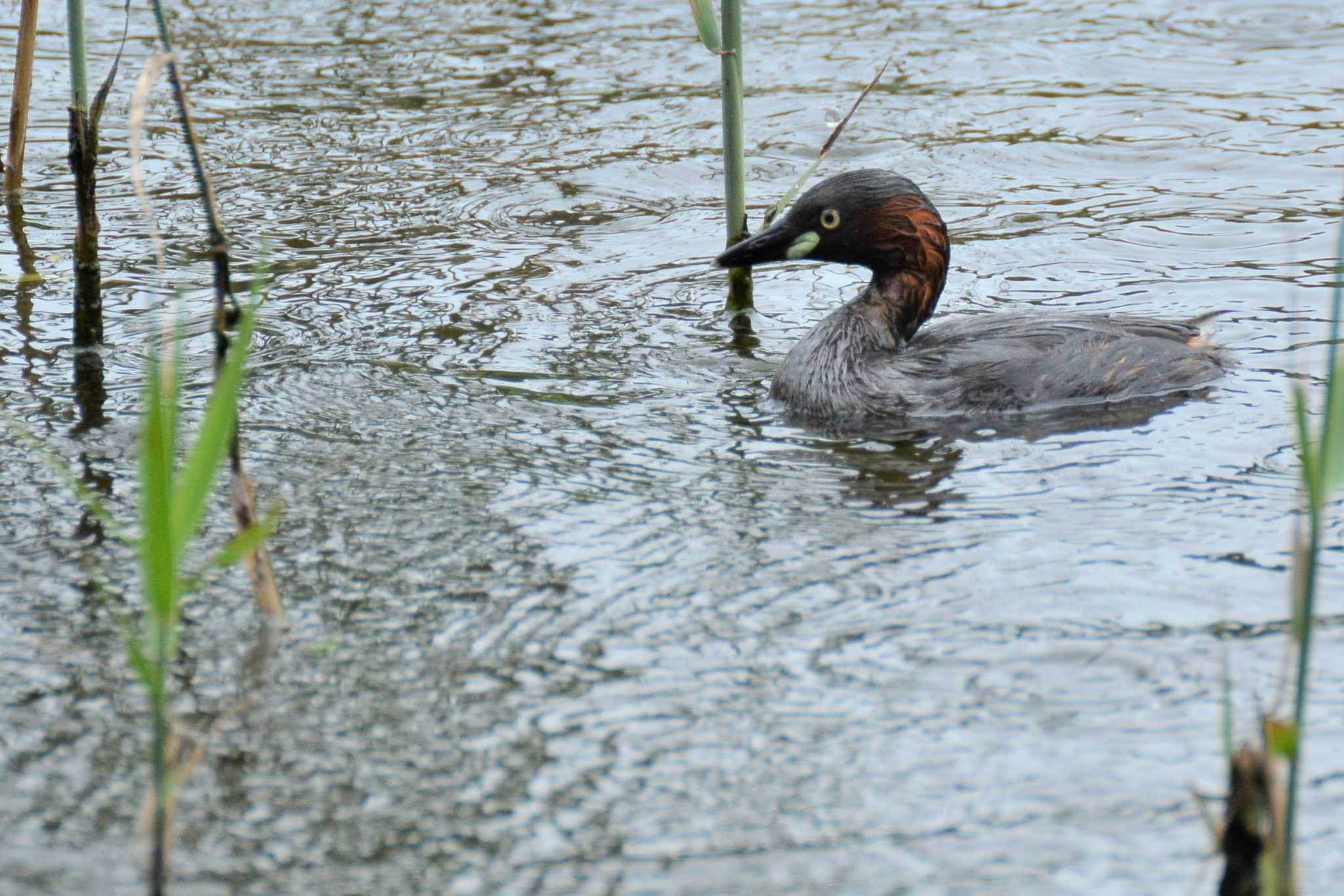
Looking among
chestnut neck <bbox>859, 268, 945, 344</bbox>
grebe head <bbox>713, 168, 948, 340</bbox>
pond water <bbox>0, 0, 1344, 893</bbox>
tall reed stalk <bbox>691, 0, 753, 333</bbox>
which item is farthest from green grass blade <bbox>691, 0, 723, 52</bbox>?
pond water <bbox>0, 0, 1344, 893</bbox>

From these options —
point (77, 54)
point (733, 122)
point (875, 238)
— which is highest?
point (77, 54)

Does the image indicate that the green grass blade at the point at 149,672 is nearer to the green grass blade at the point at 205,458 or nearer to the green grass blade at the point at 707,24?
the green grass blade at the point at 205,458

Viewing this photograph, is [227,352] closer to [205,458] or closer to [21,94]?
[205,458]

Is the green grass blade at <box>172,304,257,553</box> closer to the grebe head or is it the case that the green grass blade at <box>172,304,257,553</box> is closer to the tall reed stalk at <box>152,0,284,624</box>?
the tall reed stalk at <box>152,0,284,624</box>

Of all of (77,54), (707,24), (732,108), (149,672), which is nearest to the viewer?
(149,672)

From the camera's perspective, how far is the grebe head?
636cm

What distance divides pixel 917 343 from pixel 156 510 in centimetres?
404

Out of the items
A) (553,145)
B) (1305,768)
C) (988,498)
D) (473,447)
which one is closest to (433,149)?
(553,145)

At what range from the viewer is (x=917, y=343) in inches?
248

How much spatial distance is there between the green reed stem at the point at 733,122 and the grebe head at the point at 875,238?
273mm

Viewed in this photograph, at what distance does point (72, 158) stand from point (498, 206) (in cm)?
281

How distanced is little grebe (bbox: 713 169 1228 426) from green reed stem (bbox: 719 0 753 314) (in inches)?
10.8

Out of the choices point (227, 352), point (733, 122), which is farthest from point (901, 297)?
point (227, 352)

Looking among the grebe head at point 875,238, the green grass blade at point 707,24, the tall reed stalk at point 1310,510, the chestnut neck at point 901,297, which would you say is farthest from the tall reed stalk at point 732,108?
the tall reed stalk at point 1310,510
